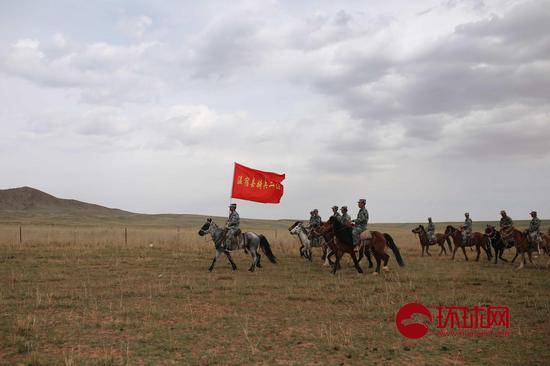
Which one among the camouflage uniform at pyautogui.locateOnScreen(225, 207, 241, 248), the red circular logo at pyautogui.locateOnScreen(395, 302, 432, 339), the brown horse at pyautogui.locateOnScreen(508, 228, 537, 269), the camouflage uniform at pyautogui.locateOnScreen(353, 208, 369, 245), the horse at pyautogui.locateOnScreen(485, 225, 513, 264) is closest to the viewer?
the red circular logo at pyautogui.locateOnScreen(395, 302, 432, 339)

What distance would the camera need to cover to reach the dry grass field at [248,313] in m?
7.12

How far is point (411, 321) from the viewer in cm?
936

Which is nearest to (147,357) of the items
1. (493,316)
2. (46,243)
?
(493,316)

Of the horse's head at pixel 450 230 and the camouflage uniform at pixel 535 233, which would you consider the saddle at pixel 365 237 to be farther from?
the horse's head at pixel 450 230

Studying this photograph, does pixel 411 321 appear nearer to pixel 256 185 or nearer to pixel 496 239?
pixel 256 185

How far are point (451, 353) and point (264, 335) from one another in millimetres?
3136

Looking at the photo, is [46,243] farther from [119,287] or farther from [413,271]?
[413,271]

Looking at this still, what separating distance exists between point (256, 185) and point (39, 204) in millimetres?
111834

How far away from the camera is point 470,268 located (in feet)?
62.0

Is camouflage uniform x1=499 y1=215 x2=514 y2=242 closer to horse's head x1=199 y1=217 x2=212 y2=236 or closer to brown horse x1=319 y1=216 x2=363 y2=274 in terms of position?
Answer: brown horse x1=319 y1=216 x2=363 y2=274

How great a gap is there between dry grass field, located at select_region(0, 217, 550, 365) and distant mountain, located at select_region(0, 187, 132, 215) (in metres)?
104

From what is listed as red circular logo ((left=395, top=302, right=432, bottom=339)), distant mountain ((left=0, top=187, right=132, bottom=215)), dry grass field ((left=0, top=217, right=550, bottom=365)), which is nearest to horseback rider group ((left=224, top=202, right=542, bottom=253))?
dry grass field ((left=0, top=217, right=550, bottom=365))

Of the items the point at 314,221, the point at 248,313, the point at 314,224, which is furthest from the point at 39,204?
the point at 248,313

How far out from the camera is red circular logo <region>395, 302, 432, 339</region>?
27.7 ft
